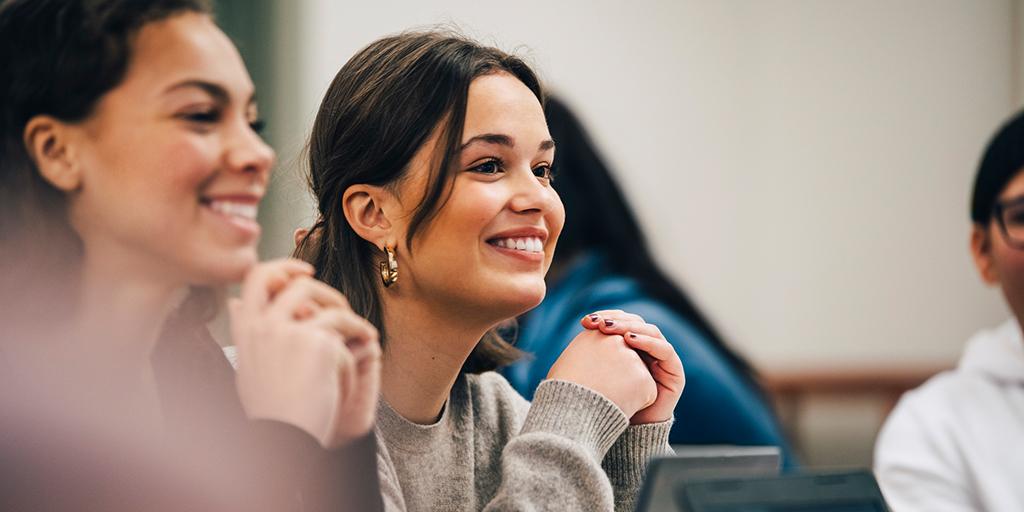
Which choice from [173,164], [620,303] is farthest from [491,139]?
[620,303]

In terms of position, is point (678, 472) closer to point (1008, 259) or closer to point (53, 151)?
point (53, 151)

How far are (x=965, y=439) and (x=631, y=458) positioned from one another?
2.44ft

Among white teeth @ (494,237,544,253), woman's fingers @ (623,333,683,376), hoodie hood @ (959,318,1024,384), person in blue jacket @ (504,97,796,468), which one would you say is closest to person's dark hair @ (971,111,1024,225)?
hoodie hood @ (959,318,1024,384)

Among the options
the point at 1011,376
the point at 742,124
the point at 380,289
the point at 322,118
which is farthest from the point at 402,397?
the point at 742,124

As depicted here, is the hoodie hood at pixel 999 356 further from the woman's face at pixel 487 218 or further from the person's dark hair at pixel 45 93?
the person's dark hair at pixel 45 93

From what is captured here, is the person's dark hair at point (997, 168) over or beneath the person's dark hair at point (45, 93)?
beneath

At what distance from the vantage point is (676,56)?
2619mm

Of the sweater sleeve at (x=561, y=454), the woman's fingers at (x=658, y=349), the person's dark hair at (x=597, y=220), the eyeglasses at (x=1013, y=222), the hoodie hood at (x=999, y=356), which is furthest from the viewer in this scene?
the person's dark hair at (x=597, y=220)

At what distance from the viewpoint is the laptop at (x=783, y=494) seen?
0.65 m

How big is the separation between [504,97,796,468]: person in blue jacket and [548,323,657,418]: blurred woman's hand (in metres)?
0.45

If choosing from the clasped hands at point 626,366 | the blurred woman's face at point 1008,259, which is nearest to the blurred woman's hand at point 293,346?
the clasped hands at point 626,366

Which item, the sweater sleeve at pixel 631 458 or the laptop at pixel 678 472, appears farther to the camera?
the sweater sleeve at pixel 631 458

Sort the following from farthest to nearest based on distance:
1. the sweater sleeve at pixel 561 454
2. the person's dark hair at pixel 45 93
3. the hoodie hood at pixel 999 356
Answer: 1. the hoodie hood at pixel 999 356
2. the sweater sleeve at pixel 561 454
3. the person's dark hair at pixel 45 93

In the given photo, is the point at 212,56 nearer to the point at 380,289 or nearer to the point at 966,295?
the point at 380,289
